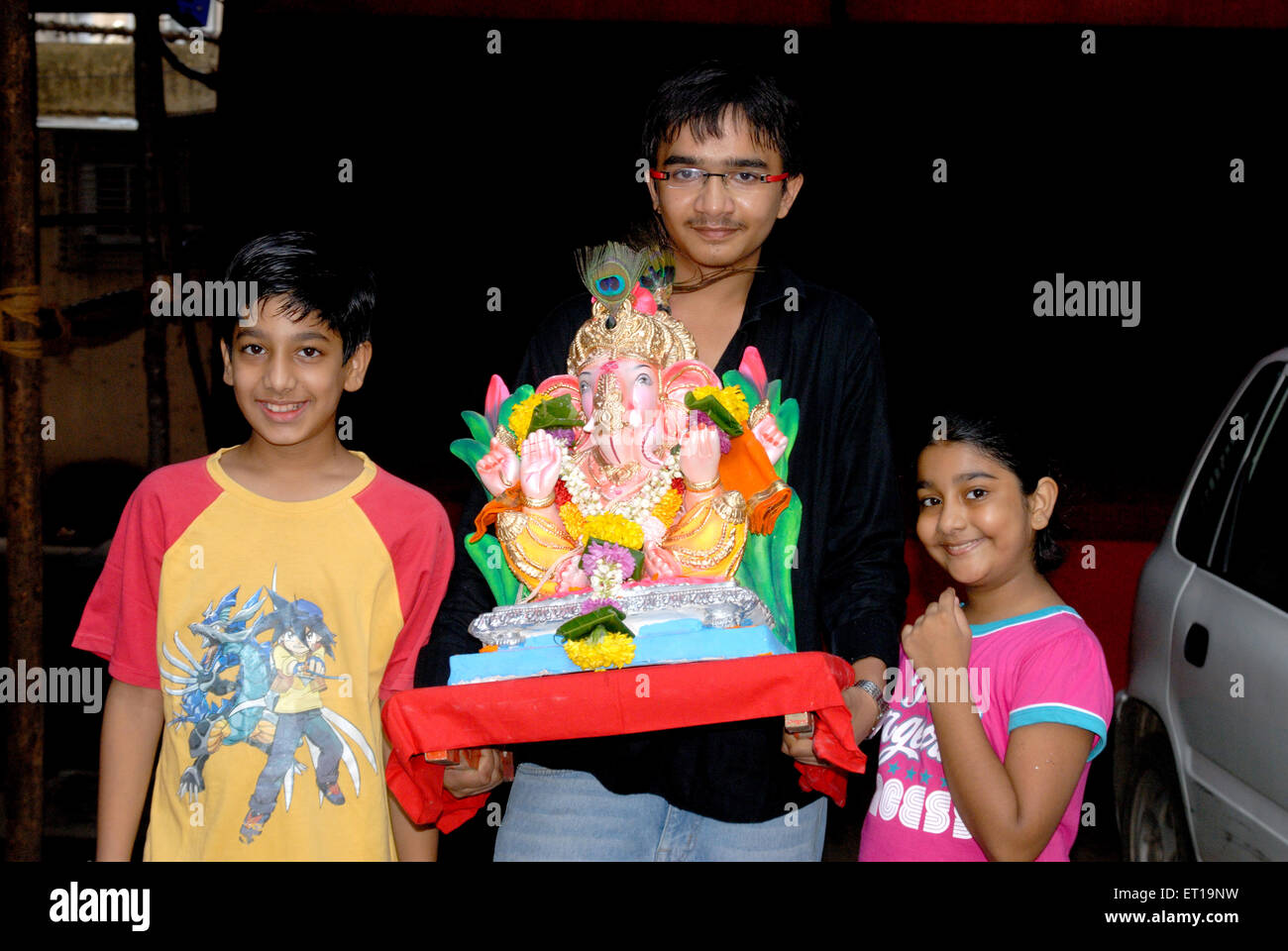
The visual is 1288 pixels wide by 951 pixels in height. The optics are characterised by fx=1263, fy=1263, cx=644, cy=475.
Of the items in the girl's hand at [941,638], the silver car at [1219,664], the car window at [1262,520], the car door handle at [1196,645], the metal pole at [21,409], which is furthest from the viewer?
the metal pole at [21,409]

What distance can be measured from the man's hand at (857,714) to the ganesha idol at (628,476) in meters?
0.15

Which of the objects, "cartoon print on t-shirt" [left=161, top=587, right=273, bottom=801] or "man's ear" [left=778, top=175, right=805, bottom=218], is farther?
"man's ear" [left=778, top=175, right=805, bottom=218]

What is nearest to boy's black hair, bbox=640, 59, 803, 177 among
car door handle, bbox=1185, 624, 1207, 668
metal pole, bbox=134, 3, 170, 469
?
car door handle, bbox=1185, 624, 1207, 668

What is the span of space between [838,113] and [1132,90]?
1.57 metres

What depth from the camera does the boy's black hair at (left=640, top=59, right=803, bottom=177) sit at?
2.28 metres

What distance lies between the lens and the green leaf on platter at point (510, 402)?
2.31 metres

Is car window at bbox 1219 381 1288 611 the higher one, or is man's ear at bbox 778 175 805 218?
man's ear at bbox 778 175 805 218

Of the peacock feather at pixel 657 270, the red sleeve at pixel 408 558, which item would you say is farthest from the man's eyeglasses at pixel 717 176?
the red sleeve at pixel 408 558

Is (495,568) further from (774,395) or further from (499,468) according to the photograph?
(774,395)

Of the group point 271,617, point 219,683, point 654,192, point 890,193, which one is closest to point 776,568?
point 654,192

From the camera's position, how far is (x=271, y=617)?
227 cm

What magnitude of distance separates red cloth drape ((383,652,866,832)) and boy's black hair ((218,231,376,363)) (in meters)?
0.77

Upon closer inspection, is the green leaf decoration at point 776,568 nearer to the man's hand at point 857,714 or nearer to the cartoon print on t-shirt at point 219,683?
the man's hand at point 857,714

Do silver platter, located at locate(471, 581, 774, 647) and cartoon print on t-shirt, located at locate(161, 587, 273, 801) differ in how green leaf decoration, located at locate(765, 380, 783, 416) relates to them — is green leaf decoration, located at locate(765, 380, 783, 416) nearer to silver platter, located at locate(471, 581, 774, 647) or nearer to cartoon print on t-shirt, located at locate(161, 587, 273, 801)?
silver platter, located at locate(471, 581, 774, 647)
